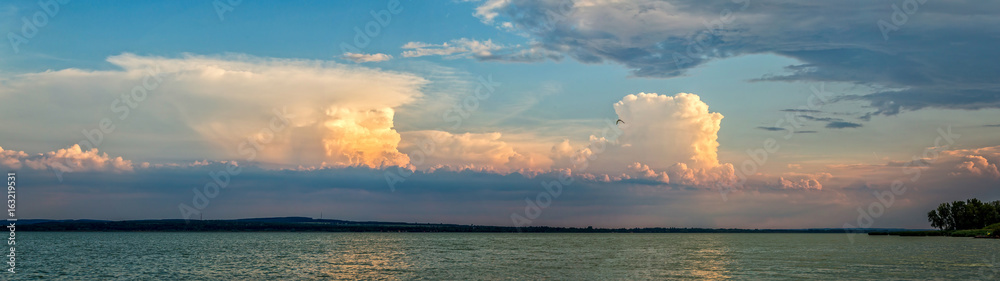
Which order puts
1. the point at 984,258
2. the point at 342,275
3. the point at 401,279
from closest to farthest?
the point at 401,279 → the point at 342,275 → the point at 984,258

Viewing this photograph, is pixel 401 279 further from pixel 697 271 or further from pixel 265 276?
pixel 697 271

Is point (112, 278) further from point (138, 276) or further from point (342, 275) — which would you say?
point (342, 275)

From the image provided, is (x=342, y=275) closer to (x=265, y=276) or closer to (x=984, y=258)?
(x=265, y=276)

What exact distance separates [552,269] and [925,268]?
154 ft

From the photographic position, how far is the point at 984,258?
100m

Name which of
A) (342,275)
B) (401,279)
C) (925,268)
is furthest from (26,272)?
(925,268)

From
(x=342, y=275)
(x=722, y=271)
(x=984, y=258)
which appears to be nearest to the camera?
(x=342, y=275)

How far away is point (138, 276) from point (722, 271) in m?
72.8

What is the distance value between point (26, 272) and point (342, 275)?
41.3 metres

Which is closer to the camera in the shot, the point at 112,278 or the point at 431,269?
the point at 112,278

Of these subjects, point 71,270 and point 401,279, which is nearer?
point 401,279

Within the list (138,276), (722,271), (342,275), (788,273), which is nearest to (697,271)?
(722,271)

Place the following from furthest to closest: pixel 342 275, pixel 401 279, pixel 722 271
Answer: pixel 722 271
pixel 342 275
pixel 401 279

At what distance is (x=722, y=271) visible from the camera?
282ft
